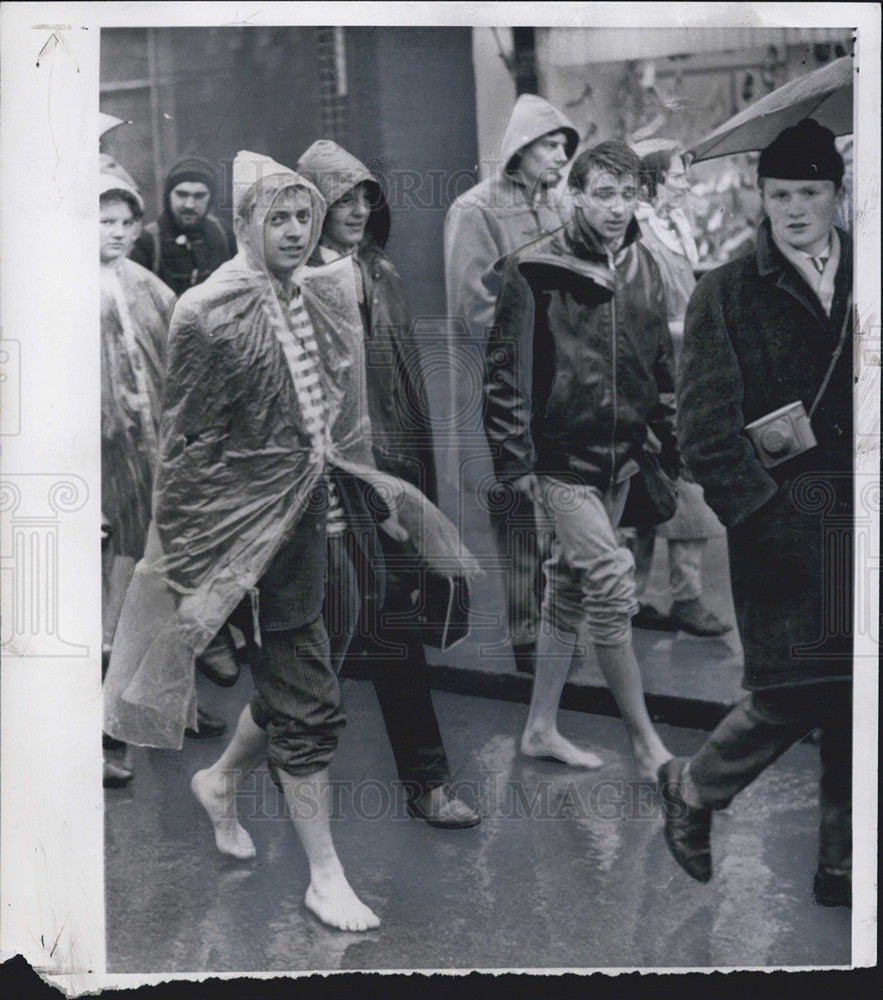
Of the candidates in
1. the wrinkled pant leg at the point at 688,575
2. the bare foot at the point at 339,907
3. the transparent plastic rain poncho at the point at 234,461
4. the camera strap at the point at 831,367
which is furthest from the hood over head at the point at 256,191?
the bare foot at the point at 339,907

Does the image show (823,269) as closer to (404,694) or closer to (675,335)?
(675,335)

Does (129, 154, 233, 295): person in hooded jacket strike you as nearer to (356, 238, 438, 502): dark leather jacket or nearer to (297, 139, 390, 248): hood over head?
(297, 139, 390, 248): hood over head

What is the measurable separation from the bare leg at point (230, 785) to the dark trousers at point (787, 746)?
1426 millimetres

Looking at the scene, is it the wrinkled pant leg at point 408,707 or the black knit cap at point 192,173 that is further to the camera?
the wrinkled pant leg at point 408,707

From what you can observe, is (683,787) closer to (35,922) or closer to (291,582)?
(291,582)

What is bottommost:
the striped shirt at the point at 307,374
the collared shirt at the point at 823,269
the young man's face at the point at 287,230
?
the striped shirt at the point at 307,374

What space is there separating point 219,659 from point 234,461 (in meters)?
0.63

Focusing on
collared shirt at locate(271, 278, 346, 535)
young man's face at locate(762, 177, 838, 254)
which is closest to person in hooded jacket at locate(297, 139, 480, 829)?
collared shirt at locate(271, 278, 346, 535)

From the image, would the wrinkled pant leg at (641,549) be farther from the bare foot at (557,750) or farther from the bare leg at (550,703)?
the bare foot at (557,750)

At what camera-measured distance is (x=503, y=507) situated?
486cm

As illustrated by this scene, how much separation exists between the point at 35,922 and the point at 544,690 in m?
1.82

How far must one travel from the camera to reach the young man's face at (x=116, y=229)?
4.78 m

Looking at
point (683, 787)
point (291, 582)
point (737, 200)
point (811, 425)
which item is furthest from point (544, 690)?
point (737, 200)

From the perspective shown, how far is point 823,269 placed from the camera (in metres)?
4.84
